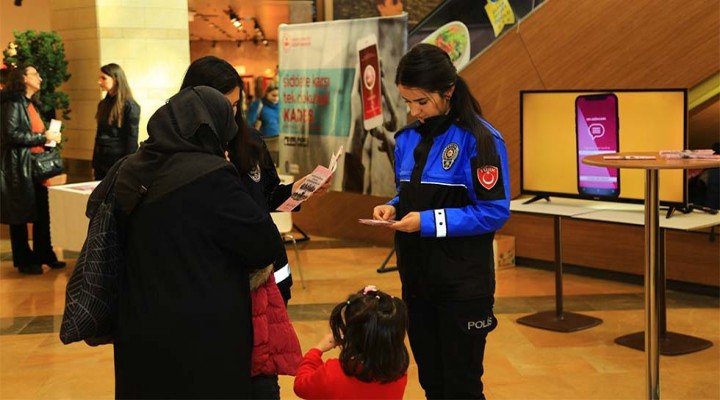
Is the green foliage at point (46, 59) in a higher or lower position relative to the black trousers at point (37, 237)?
higher

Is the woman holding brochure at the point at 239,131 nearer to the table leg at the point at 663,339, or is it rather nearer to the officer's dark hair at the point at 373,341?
the officer's dark hair at the point at 373,341

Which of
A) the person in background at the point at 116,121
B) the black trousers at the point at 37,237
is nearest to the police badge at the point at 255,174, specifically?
the person in background at the point at 116,121

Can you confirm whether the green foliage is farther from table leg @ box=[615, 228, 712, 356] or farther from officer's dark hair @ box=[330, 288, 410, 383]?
officer's dark hair @ box=[330, 288, 410, 383]

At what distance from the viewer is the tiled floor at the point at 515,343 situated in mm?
4883

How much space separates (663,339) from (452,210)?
2.96 meters

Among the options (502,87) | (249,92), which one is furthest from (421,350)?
(249,92)

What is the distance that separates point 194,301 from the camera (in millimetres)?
2535

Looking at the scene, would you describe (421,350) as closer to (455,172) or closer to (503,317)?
(455,172)

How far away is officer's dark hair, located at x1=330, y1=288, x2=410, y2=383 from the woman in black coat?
0.99ft

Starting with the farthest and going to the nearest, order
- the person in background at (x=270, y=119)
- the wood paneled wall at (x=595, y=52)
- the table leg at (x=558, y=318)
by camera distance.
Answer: the person in background at (x=270, y=119) → the wood paneled wall at (x=595, y=52) → the table leg at (x=558, y=318)

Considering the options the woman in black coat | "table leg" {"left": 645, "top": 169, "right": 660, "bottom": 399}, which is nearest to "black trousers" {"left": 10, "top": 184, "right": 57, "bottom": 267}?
"table leg" {"left": 645, "top": 169, "right": 660, "bottom": 399}

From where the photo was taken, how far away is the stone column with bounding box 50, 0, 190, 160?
9.77 m

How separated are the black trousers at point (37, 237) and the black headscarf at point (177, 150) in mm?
5647

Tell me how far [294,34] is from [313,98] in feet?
1.96
